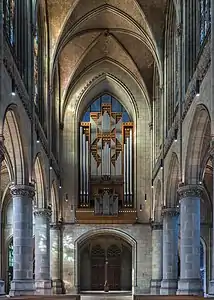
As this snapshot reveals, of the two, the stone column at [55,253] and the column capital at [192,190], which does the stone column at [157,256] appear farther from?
the column capital at [192,190]

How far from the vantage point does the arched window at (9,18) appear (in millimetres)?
23797

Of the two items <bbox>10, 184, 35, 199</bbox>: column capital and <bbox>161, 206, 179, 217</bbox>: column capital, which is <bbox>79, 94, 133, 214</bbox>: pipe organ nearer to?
<bbox>161, 206, 179, 217</bbox>: column capital

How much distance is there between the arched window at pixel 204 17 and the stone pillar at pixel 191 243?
6862 millimetres

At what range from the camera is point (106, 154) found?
48.5 metres

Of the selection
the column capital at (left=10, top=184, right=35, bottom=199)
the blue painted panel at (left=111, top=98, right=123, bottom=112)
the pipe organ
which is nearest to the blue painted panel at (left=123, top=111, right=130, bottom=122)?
the pipe organ

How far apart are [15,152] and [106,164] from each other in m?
20.9

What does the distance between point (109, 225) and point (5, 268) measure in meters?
8.58

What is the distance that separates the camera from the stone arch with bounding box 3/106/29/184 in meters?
26.7

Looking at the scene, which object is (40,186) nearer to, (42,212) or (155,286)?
(42,212)

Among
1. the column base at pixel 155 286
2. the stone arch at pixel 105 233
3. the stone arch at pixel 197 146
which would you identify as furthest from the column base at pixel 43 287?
the stone arch at pixel 197 146

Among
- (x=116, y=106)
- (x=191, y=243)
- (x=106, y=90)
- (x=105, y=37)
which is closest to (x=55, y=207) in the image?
(x=116, y=106)

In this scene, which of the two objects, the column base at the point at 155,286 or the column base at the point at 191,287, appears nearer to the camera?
the column base at the point at 191,287

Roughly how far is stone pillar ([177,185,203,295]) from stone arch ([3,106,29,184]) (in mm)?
7113

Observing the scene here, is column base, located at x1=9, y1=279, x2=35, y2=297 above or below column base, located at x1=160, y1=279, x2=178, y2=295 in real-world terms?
above
